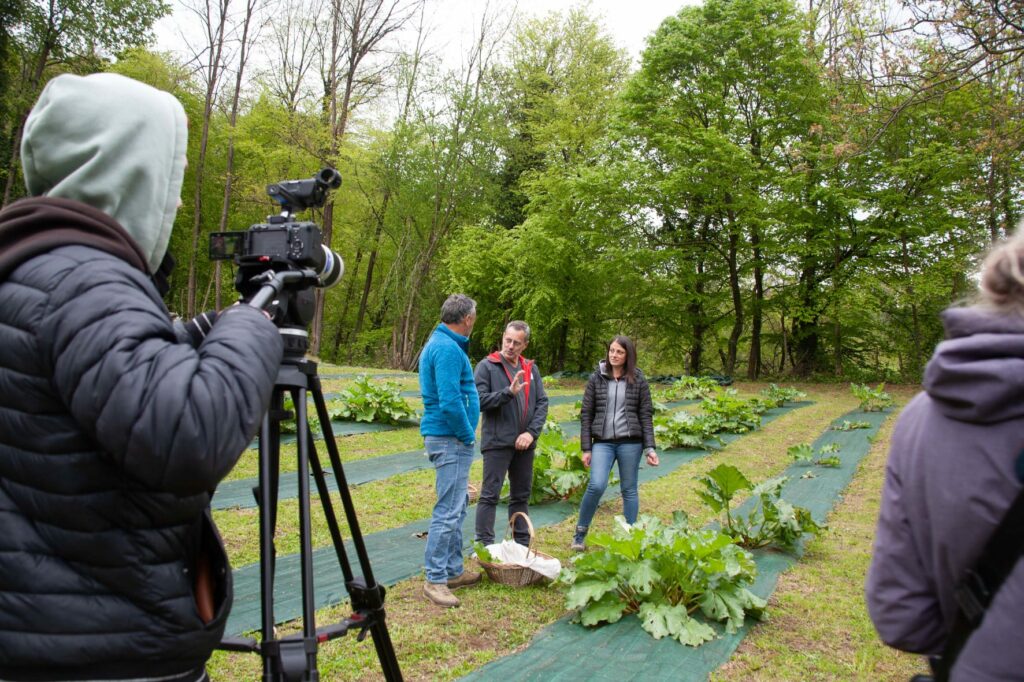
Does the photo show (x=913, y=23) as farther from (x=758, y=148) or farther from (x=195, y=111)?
(x=195, y=111)

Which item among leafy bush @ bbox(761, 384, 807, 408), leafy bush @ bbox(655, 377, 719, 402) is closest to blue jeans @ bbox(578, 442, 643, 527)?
leafy bush @ bbox(655, 377, 719, 402)

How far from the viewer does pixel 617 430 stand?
5129 millimetres

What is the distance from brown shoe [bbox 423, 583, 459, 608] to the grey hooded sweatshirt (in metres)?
3.05

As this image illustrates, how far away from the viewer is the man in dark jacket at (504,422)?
4645mm

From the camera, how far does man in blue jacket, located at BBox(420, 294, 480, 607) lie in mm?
3996

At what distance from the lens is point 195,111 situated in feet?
74.9

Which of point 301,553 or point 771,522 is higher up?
point 301,553

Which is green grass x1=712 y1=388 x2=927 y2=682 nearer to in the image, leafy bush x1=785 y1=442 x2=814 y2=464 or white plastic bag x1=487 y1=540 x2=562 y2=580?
white plastic bag x1=487 y1=540 x2=562 y2=580

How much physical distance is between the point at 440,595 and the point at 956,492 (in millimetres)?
3322

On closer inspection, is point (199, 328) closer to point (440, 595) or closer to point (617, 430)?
point (440, 595)

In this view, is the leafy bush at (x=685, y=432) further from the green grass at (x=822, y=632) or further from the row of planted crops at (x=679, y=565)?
the green grass at (x=822, y=632)

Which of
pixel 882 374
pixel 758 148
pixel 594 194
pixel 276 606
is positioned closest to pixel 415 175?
pixel 594 194

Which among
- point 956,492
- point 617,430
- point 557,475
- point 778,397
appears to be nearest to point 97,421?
point 956,492

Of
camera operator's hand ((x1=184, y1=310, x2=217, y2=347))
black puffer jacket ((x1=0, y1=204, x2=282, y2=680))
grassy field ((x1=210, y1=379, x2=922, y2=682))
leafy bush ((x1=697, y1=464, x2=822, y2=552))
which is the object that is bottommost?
grassy field ((x1=210, y1=379, x2=922, y2=682))
